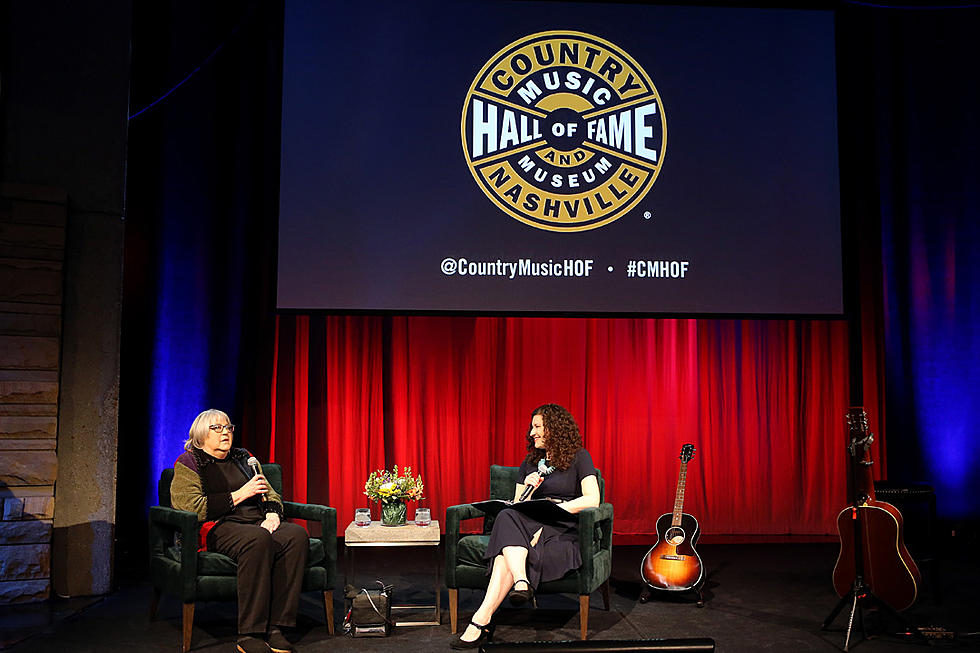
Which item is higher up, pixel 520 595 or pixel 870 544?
pixel 870 544

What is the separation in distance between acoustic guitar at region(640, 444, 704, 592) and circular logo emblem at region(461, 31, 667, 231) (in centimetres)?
189

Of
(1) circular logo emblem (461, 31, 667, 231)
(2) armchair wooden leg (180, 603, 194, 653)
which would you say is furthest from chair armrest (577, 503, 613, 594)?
(1) circular logo emblem (461, 31, 667, 231)

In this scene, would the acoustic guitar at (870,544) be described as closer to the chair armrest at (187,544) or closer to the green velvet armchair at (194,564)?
the green velvet armchair at (194,564)

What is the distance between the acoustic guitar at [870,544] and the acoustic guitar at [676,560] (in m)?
0.68

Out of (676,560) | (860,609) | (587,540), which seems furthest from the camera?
(676,560)

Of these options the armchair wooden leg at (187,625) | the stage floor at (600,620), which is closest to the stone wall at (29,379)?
the stage floor at (600,620)

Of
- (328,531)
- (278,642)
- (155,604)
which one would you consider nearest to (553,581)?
(328,531)

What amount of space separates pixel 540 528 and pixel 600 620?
566 mm

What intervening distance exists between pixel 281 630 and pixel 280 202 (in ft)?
8.33

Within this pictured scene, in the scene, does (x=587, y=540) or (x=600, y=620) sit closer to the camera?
(x=587, y=540)

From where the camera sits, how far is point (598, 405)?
19.9 ft

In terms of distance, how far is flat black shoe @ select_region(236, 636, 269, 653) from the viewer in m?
3.40

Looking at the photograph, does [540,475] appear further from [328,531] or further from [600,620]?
[328,531]

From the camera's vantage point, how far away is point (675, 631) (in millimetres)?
3775
